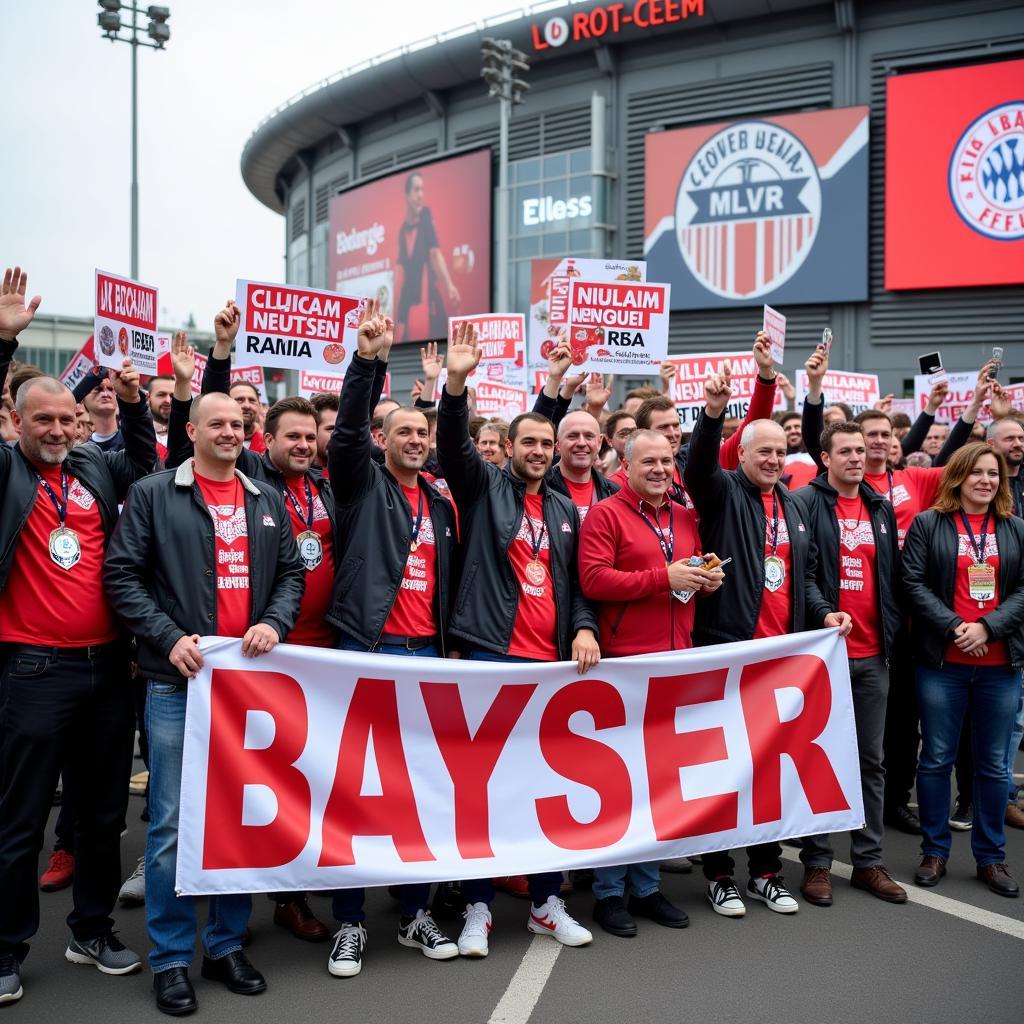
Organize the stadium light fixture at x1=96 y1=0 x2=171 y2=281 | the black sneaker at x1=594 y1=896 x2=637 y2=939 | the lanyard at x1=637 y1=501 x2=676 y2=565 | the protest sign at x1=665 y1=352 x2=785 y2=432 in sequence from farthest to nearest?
1. the stadium light fixture at x1=96 y1=0 x2=171 y2=281
2. the protest sign at x1=665 y1=352 x2=785 y2=432
3. the lanyard at x1=637 y1=501 x2=676 y2=565
4. the black sneaker at x1=594 y1=896 x2=637 y2=939

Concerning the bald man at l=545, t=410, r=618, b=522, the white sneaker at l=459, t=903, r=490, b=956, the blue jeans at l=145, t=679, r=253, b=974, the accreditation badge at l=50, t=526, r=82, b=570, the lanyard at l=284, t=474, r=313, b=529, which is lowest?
the white sneaker at l=459, t=903, r=490, b=956

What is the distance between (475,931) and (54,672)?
2.06 metres

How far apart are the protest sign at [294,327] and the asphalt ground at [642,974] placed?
375cm

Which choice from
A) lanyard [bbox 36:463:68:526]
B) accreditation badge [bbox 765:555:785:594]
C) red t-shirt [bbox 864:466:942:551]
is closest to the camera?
lanyard [bbox 36:463:68:526]

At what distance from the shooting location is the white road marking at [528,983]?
3.98 m

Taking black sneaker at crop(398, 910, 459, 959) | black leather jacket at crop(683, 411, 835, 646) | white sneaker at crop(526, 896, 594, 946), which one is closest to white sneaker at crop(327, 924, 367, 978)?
black sneaker at crop(398, 910, 459, 959)

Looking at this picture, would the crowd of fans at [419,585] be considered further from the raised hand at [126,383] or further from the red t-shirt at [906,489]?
the red t-shirt at [906,489]

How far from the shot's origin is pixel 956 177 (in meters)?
22.2

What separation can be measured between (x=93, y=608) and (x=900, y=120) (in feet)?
73.2

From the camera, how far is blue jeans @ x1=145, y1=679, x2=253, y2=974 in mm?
4156

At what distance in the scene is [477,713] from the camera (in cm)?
479

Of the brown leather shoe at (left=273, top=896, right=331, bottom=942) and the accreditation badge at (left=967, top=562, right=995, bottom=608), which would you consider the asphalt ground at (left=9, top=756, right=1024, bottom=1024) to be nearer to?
the brown leather shoe at (left=273, top=896, right=331, bottom=942)

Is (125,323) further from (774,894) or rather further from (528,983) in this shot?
(774,894)

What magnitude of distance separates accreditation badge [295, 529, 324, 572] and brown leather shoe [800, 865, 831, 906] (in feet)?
9.41
